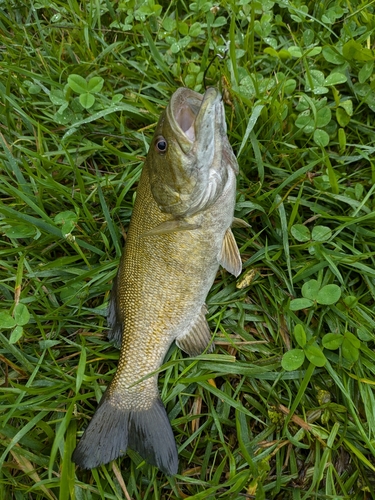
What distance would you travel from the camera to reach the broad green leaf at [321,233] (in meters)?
2.72

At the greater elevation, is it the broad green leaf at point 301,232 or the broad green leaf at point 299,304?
the broad green leaf at point 301,232

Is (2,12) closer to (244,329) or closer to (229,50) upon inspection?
(229,50)

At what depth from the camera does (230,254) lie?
8.68 ft

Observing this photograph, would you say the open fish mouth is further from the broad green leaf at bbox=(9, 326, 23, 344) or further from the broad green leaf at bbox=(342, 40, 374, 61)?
the broad green leaf at bbox=(9, 326, 23, 344)

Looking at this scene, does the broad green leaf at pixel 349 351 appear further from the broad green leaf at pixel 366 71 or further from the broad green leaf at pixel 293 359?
the broad green leaf at pixel 366 71

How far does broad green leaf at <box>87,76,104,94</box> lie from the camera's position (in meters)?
3.04

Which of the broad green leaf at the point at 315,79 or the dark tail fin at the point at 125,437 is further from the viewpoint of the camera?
the broad green leaf at the point at 315,79

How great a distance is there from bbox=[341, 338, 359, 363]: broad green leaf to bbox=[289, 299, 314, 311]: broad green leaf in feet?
1.01

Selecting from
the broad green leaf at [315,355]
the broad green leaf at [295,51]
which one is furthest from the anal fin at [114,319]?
the broad green leaf at [295,51]

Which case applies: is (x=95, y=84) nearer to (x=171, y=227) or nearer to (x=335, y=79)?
(x=171, y=227)

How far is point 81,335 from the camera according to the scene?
2.78 m

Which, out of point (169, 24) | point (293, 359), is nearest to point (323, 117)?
point (169, 24)

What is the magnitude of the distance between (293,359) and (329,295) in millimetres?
476

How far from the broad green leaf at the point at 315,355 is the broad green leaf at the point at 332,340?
75 millimetres
